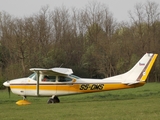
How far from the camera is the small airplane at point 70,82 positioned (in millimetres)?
19656

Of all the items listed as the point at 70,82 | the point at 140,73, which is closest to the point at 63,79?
the point at 70,82

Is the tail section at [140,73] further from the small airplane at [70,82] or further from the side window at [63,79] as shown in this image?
the side window at [63,79]

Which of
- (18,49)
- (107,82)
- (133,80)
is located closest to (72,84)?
(107,82)

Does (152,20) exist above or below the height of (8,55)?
above

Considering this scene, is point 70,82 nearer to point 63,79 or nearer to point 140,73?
point 63,79

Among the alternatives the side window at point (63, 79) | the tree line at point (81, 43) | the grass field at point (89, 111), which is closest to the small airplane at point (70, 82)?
the side window at point (63, 79)

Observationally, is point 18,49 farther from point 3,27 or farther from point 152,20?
point 152,20

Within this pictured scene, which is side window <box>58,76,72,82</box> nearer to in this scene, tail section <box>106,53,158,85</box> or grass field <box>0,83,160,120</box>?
grass field <box>0,83,160,120</box>

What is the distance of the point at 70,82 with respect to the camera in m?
19.9

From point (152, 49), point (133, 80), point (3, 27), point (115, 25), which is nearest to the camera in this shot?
point (133, 80)

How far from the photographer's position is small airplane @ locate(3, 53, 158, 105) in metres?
19.7

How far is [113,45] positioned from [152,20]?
9287 millimetres

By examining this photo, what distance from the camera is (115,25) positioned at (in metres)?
70.3

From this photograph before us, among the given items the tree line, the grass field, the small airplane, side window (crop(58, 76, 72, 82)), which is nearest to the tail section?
the small airplane
